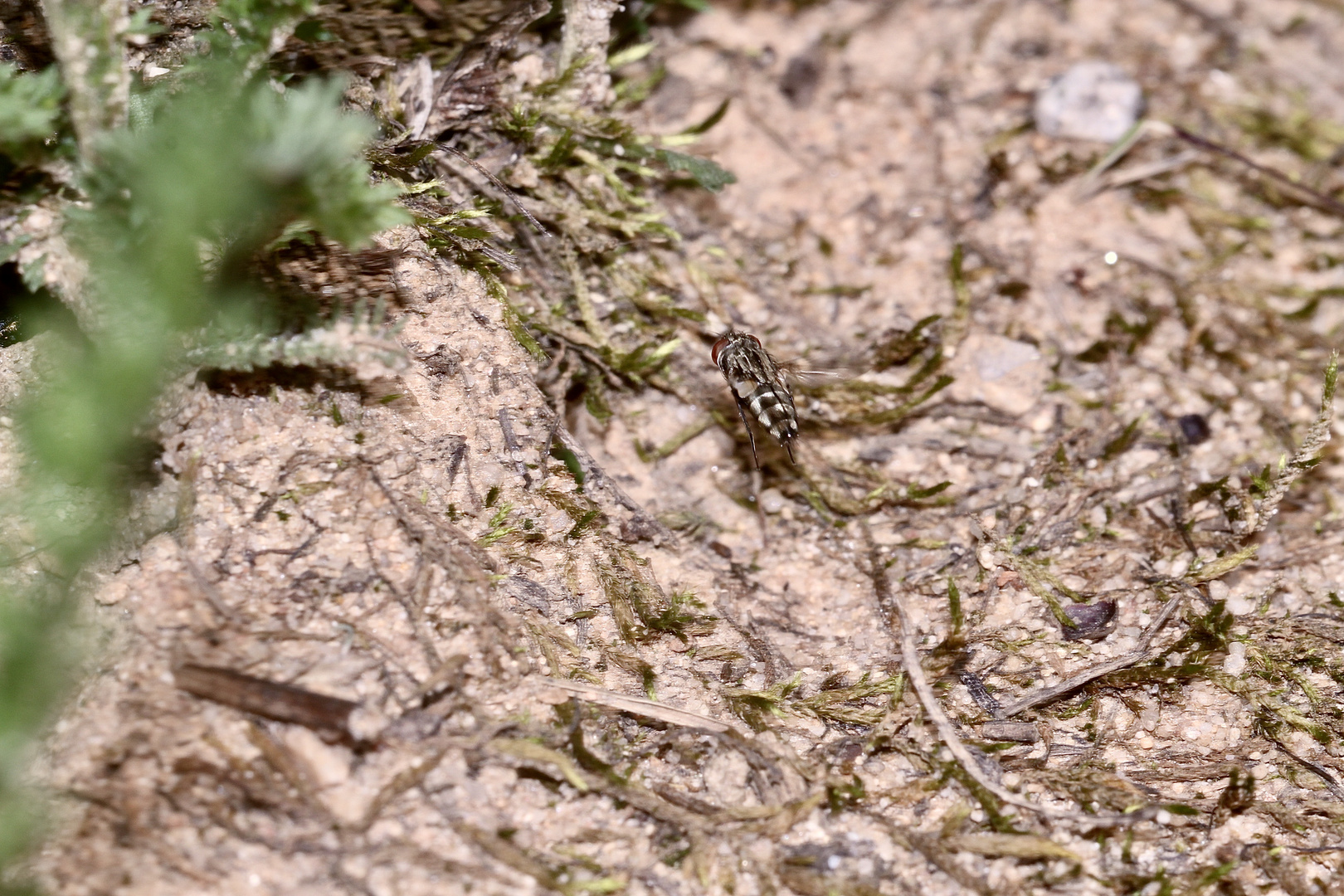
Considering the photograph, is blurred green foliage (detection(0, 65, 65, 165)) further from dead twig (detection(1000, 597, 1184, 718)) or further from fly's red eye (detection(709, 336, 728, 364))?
dead twig (detection(1000, 597, 1184, 718))

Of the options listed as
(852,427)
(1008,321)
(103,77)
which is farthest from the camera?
(1008,321)

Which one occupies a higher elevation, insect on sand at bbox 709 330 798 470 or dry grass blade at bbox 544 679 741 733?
insect on sand at bbox 709 330 798 470

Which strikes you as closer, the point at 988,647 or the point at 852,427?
the point at 988,647

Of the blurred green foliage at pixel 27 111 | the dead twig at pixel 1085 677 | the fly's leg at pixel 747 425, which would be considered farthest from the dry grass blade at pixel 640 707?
the blurred green foliage at pixel 27 111

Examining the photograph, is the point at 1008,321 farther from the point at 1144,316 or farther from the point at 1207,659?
the point at 1207,659

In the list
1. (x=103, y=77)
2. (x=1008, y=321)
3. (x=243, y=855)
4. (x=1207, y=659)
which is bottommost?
(x=1207, y=659)

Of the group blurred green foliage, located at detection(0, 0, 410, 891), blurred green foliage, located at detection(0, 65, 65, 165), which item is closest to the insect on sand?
blurred green foliage, located at detection(0, 0, 410, 891)

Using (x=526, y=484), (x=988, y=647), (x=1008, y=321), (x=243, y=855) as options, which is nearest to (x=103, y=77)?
(x=526, y=484)
